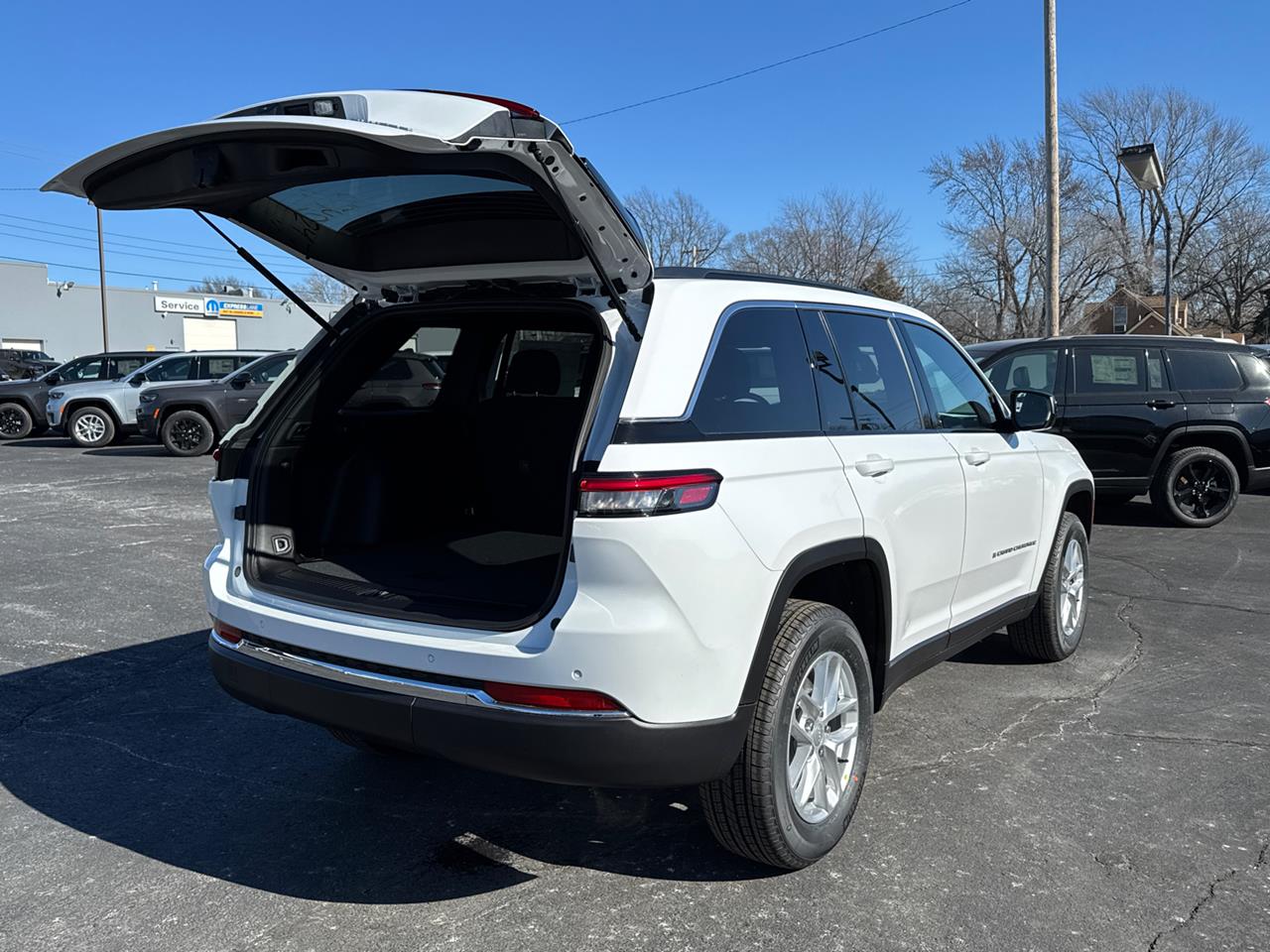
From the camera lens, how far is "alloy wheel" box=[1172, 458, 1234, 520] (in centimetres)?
975

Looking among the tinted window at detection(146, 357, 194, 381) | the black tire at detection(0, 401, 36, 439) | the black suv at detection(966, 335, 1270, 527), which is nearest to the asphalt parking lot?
the black suv at detection(966, 335, 1270, 527)

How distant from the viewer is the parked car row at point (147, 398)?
16.4m

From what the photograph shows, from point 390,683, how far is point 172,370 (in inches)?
675

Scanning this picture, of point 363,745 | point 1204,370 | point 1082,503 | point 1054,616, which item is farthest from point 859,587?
point 1204,370

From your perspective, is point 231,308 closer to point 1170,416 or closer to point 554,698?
point 1170,416

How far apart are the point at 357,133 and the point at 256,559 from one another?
64.8 inches

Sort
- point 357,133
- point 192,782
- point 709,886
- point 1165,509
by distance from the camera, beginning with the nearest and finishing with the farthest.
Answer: point 357,133 → point 709,886 → point 192,782 → point 1165,509

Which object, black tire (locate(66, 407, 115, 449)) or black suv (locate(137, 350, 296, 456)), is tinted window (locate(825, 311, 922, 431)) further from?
black tire (locate(66, 407, 115, 449))

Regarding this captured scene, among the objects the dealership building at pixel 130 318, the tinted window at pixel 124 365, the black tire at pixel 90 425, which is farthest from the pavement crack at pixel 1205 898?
the dealership building at pixel 130 318

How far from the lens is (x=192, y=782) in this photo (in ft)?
12.7

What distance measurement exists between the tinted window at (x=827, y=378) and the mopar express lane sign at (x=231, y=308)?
204 feet

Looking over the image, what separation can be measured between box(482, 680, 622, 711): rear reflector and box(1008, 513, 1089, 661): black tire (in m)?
3.17

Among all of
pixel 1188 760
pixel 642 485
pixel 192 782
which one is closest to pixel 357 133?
pixel 642 485

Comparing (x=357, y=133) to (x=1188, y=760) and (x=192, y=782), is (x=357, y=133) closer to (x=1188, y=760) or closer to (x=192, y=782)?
(x=192, y=782)
